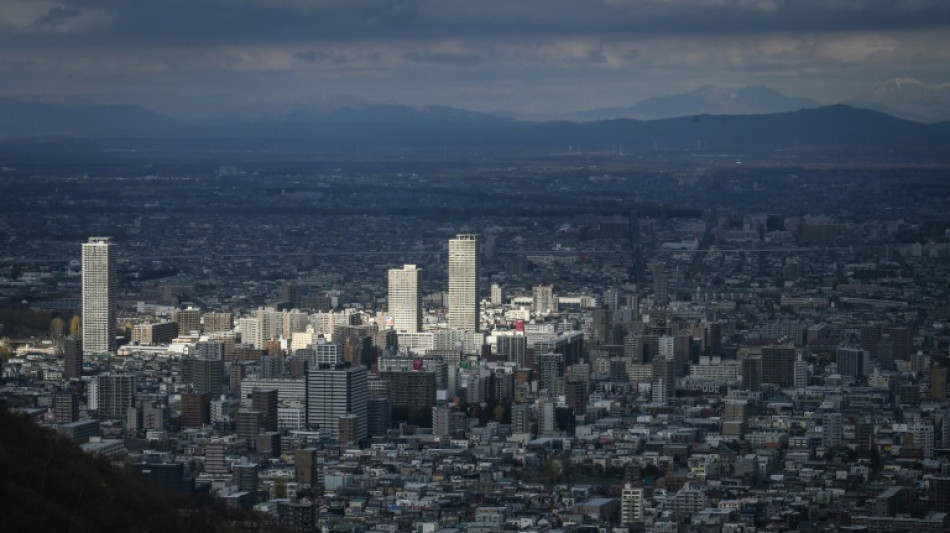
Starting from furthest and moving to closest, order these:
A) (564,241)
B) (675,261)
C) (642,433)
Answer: (564,241) < (675,261) < (642,433)

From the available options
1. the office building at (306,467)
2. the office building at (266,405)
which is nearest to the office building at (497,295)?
the office building at (266,405)

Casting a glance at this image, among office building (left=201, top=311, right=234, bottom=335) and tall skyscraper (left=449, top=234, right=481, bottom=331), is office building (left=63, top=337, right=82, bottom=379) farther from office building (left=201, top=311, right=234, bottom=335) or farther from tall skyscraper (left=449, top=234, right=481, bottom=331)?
tall skyscraper (left=449, top=234, right=481, bottom=331)

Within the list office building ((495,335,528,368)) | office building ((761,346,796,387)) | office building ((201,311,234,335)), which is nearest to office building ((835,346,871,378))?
office building ((761,346,796,387))

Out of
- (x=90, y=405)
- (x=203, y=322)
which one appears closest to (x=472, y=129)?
(x=203, y=322)

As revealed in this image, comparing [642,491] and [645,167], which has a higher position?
[645,167]

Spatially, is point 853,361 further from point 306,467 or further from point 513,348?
point 306,467

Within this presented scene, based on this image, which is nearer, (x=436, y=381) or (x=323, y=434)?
(x=323, y=434)

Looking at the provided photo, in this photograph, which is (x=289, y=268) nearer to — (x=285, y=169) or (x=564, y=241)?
(x=564, y=241)

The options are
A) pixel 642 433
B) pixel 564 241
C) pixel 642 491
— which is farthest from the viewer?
pixel 564 241
